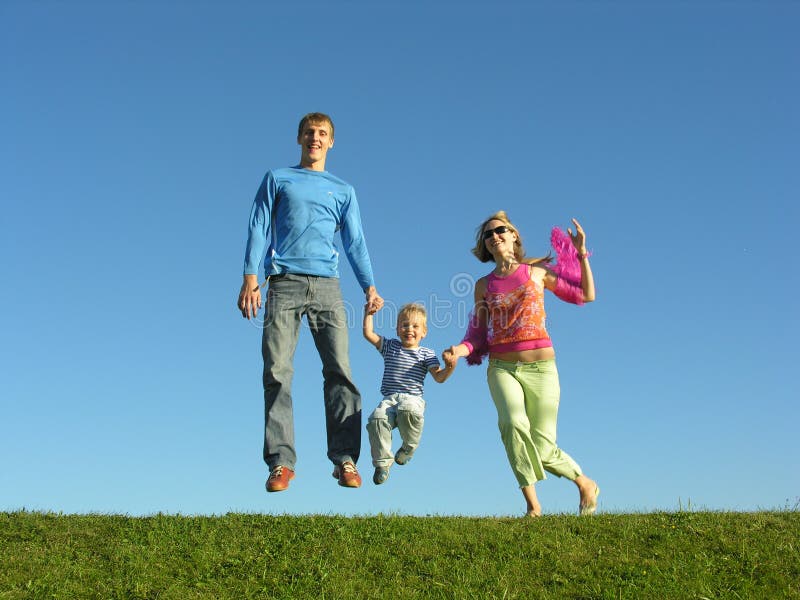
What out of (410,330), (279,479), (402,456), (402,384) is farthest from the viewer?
(410,330)

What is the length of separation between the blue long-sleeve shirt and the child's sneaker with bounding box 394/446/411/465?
7.42 feet

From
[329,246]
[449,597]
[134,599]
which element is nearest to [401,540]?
[449,597]

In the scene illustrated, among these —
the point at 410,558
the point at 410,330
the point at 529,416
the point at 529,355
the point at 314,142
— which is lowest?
the point at 410,558

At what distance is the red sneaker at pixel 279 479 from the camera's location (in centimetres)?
965

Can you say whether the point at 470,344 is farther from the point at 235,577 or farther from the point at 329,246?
the point at 235,577

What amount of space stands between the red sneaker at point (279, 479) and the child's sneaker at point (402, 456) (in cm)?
132

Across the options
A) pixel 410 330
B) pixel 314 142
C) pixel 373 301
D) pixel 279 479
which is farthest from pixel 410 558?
pixel 314 142

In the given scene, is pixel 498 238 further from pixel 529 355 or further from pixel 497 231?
pixel 529 355

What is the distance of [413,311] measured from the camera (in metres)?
10.7

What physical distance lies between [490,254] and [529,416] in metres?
2.07

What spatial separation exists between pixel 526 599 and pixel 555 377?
3.24m

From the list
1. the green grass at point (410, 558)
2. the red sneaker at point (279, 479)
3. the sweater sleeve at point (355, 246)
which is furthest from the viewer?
the sweater sleeve at point (355, 246)

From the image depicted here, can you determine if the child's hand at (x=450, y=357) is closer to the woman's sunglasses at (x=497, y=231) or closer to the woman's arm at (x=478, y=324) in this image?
the woman's arm at (x=478, y=324)

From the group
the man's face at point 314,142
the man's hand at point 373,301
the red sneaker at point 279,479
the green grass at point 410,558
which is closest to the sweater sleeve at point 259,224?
the man's face at point 314,142
